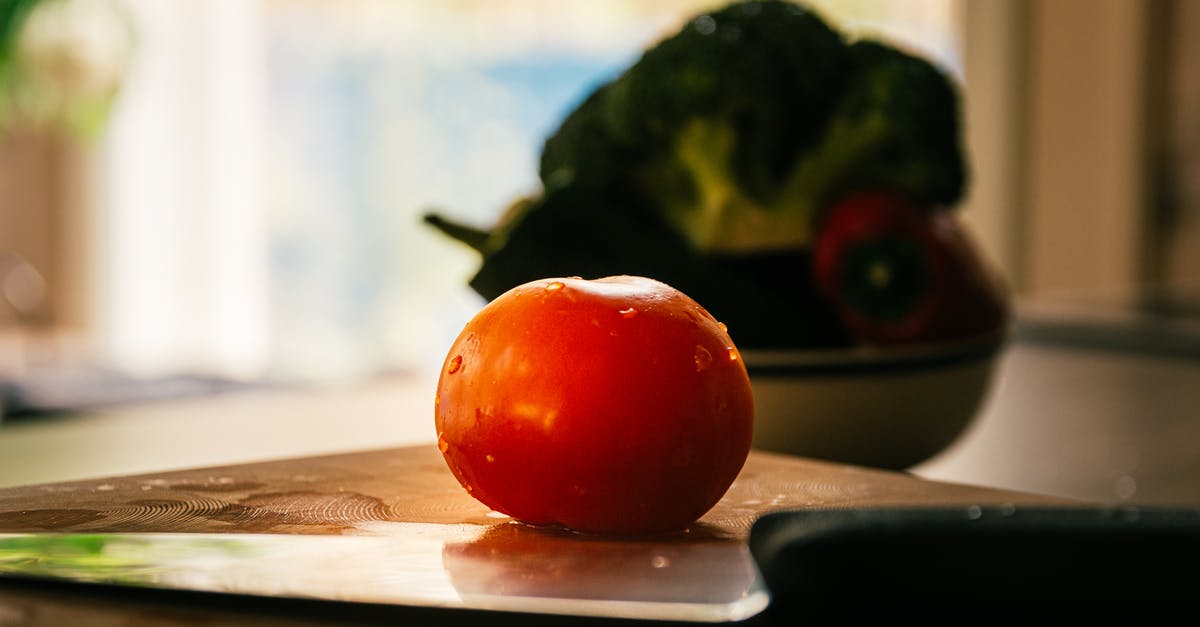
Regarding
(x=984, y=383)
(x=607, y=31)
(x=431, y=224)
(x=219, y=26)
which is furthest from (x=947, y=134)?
(x=219, y=26)

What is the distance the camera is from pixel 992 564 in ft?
1.08

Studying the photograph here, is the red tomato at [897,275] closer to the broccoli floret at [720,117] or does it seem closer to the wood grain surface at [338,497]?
the broccoli floret at [720,117]

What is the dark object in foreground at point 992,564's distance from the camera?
317mm

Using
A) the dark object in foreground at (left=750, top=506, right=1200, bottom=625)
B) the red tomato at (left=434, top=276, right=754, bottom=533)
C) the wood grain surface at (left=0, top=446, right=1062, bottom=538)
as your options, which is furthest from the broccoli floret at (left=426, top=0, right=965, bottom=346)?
the dark object in foreground at (left=750, top=506, right=1200, bottom=625)


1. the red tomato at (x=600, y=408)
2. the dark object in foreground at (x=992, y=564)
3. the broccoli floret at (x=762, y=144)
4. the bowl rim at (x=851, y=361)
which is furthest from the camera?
the broccoli floret at (x=762, y=144)

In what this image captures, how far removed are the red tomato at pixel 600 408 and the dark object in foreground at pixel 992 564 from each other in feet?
0.35

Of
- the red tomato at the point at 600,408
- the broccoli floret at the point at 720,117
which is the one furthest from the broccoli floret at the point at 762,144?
the red tomato at the point at 600,408

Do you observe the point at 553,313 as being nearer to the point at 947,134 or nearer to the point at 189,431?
the point at 947,134

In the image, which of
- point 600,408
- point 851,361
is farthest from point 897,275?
point 600,408

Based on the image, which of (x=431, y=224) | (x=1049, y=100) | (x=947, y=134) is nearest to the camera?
(x=431, y=224)

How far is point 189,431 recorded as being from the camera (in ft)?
3.87

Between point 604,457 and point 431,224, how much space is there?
36 cm

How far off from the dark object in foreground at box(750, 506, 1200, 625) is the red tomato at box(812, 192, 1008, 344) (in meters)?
0.56

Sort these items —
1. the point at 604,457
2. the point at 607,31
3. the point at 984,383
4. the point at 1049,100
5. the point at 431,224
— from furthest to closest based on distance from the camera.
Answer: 1. the point at 607,31
2. the point at 1049,100
3. the point at 984,383
4. the point at 431,224
5. the point at 604,457
